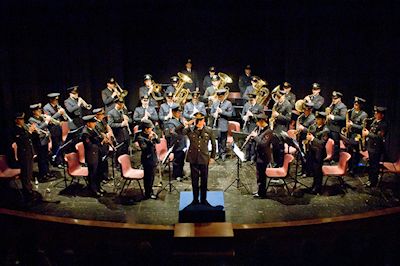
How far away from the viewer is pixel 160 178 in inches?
394

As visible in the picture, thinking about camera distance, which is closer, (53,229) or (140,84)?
(53,229)

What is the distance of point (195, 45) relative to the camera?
1588cm

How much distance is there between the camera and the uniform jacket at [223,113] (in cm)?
1154

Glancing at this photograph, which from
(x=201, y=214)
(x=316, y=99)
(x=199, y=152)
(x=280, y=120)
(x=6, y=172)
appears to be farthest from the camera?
(x=316, y=99)

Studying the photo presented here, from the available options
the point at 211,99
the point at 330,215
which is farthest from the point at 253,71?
the point at 330,215

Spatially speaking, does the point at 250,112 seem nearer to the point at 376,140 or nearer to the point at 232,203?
the point at 232,203

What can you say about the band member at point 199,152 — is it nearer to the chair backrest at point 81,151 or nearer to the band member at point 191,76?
the chair backrest at point 81,151

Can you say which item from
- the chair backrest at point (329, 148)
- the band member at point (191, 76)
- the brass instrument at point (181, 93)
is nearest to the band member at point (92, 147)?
the brass instrument at point (181, 93)

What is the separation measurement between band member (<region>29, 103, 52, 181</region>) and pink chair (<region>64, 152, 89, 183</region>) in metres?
1.33

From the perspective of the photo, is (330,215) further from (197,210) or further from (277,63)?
(277,63)

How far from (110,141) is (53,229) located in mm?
2870

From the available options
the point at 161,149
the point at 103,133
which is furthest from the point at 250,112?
the point at 103,133

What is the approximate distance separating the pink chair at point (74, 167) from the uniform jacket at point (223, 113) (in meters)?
3.78

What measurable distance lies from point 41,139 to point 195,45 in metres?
7.33
